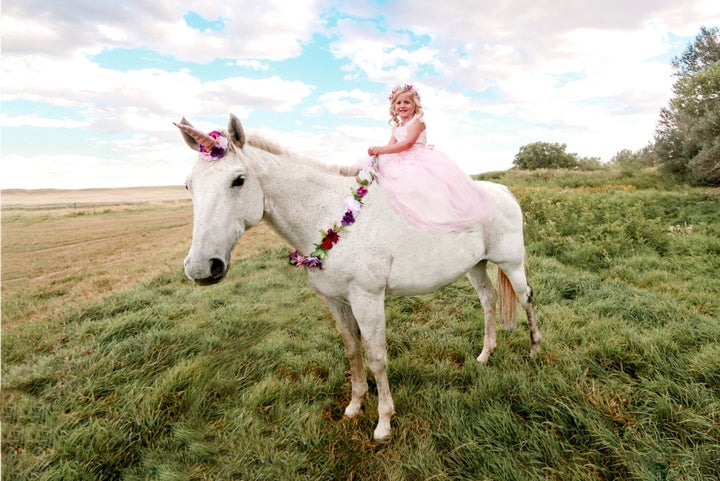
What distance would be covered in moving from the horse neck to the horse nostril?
1.92ft

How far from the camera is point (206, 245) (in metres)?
1.99

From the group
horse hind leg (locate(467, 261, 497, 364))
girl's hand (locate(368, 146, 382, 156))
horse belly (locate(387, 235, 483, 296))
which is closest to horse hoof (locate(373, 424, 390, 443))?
horse belly (locate(387, 235, 483, 296))

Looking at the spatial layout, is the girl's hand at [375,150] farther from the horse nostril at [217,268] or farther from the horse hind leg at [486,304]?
the horse hind leg at [486,304]

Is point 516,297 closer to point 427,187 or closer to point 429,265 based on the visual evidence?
point 429,265

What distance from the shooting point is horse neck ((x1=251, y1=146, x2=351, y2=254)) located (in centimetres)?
244

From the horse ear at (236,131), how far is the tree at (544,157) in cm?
4092

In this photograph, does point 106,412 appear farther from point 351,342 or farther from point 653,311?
point 653,311

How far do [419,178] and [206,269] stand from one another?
1.80 metres

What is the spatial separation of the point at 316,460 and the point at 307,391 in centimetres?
82

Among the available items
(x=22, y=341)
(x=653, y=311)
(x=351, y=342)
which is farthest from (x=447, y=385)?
(x=22, y=341)

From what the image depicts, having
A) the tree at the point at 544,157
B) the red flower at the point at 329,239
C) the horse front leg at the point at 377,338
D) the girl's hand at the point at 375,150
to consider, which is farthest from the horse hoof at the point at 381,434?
the tree at the point at 544,157

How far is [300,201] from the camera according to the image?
253 cm

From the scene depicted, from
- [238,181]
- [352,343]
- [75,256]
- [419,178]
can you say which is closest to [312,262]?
[238,181]

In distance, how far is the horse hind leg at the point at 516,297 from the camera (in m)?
3.60
